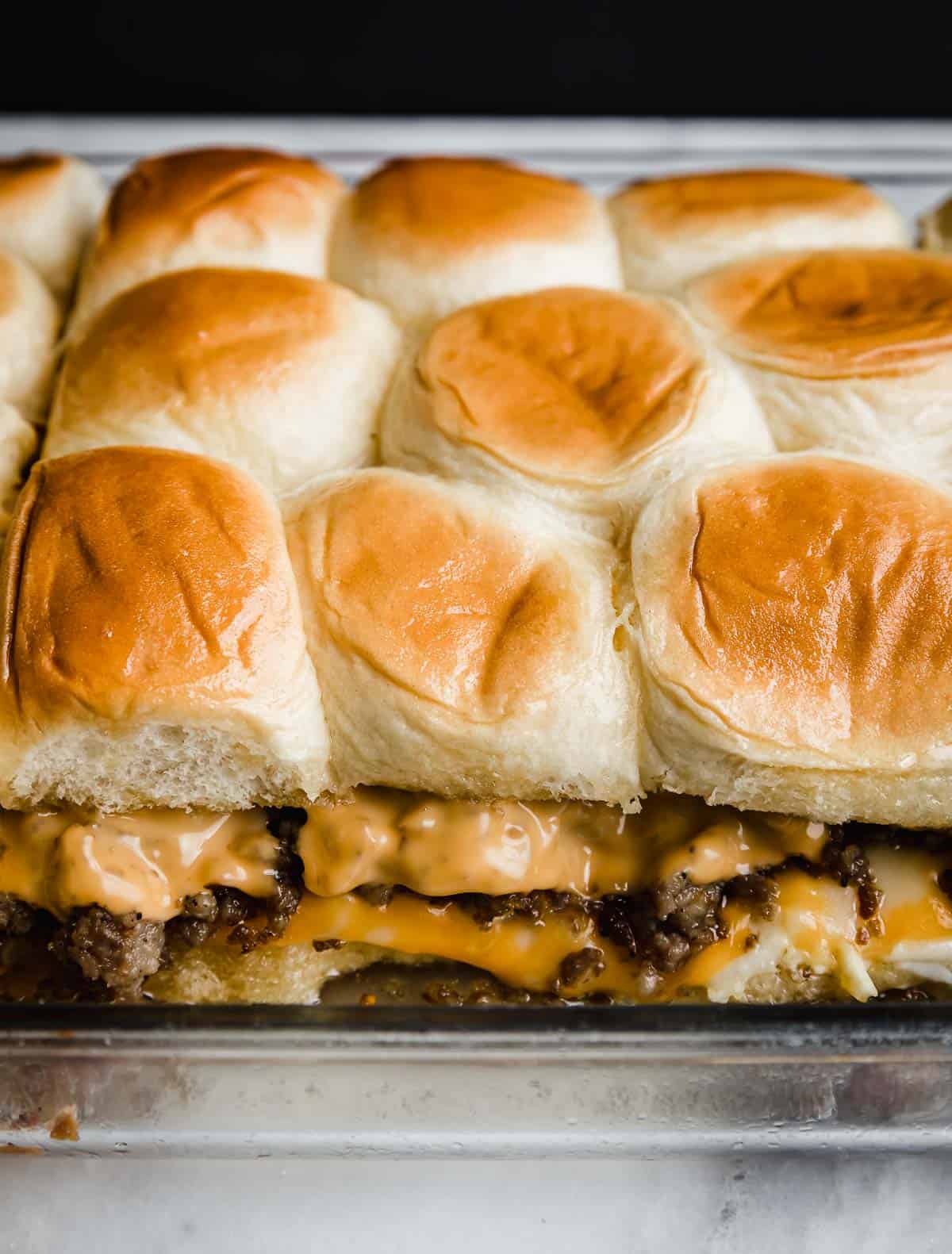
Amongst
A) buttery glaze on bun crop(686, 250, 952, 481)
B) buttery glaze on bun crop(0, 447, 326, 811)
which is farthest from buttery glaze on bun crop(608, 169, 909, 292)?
buttery glaze on bun crop(0, 447, 326, 811)

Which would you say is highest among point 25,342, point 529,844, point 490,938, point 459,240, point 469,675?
point 459,240

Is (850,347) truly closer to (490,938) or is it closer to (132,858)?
(490,938)

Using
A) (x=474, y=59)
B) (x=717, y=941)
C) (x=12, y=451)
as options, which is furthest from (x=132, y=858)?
(x=474, y=59)

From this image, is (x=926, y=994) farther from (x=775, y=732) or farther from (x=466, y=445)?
(x=466, y=445)

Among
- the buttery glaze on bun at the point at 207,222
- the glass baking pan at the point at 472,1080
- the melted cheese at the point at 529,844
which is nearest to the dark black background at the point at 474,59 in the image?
the buttery glaze on bun at the point at 207,222

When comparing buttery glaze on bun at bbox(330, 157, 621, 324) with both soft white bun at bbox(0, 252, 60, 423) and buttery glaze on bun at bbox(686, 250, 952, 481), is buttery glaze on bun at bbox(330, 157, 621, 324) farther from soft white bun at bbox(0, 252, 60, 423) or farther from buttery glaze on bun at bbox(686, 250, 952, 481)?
soft white bun at bbox(0, 252, 60, 423)
